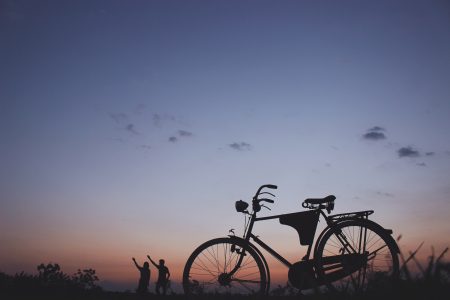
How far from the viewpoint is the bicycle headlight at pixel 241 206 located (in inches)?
238

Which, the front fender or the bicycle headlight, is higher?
the bicycle headlight

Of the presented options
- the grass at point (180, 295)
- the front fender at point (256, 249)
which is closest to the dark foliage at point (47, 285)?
the grass at point (180, 295)

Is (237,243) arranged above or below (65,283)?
above

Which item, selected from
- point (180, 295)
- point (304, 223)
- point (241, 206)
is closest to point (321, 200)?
point (304, 223)

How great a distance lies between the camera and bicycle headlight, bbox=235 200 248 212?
6.04 m

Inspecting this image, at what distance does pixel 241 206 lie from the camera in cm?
604

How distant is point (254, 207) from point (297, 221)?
0.71 meters

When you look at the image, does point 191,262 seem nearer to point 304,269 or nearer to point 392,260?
point 304,269

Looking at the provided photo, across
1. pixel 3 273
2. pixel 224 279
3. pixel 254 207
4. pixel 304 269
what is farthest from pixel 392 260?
pixel 3 273

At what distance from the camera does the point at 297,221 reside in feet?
19.5

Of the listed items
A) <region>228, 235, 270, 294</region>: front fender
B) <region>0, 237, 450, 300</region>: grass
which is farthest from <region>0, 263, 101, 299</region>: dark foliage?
<region>228, 235, 270, 294</region>: front fender

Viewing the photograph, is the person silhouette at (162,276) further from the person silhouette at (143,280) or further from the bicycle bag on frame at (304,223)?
the bicycle bag on frame at (304,223)

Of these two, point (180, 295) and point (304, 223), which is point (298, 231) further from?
point (180, 295)

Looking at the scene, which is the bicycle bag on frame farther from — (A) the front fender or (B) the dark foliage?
(B) the dark foliage
